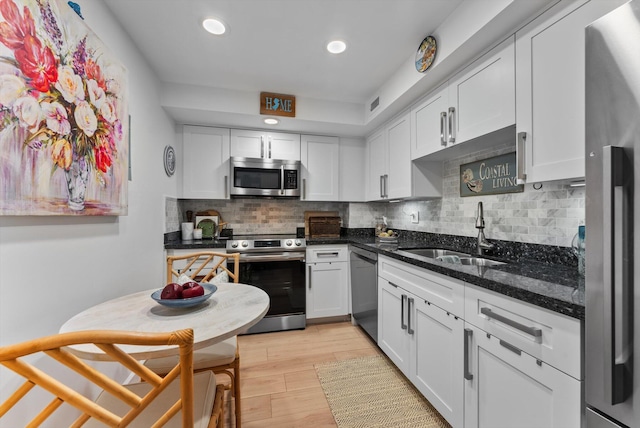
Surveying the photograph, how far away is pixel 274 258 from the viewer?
2750mm

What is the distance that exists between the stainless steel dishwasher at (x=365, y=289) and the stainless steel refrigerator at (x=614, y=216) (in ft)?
5.34

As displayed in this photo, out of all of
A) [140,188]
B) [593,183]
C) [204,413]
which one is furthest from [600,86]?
[140,188]

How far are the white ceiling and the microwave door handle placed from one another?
1.43 metres

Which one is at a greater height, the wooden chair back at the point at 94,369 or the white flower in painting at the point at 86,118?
the white flower in painting at the point at 86,118

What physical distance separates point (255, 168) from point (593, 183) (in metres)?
2.71

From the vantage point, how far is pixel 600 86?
76 centimetres

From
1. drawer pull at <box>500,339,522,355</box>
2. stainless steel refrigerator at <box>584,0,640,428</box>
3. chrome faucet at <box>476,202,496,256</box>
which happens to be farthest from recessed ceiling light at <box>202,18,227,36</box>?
drawer pull at <box>500,339,522,355</box>

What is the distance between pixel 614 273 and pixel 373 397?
158cm

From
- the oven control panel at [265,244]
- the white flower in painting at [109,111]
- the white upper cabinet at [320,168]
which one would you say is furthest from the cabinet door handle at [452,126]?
the white flower in painting at [109,111]

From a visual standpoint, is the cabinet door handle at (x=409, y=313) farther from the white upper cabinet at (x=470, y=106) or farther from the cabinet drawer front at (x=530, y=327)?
the white upper cabinet at (x=470, y=106)

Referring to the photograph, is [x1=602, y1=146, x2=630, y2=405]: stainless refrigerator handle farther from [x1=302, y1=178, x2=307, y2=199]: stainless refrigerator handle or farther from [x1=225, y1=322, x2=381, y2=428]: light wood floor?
[x1=302, y1=178, x2=307, y2=199]: stainless refrigerator handle

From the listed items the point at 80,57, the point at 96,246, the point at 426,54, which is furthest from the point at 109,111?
the point at 426,54

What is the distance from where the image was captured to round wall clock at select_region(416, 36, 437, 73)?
1788mm

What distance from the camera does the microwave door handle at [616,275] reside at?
0.70 metres
